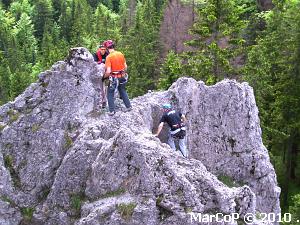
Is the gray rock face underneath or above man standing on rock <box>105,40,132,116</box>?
underneath

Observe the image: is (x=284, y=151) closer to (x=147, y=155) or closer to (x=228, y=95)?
(x=228, y=95)

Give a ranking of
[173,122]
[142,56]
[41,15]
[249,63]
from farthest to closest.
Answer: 1. [41,15]
2. [142,56]
3. [249,63]
4. [173,122]

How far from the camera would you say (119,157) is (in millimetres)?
13109

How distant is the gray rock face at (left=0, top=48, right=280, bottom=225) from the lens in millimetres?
12258

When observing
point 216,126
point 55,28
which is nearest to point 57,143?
point 216,126

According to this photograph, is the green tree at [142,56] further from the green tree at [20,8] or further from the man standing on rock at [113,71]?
the green tree at [20,8]

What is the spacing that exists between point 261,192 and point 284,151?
21.3 meters

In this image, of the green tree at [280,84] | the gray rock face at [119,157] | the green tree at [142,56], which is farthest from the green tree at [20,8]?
the gray rock face at [119,157]

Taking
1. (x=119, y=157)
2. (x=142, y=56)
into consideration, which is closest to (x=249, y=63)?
(x=142, y=56)

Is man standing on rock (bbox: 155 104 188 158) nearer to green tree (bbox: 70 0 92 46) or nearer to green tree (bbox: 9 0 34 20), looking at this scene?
green tree (bbox: 70 0 92 46)

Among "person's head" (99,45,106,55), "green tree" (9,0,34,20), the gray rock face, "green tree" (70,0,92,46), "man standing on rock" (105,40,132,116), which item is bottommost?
the gray rock face

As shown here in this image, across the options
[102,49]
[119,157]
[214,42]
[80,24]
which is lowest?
[119,157]

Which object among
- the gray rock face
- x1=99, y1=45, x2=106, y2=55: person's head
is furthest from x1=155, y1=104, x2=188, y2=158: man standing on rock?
x1=99, y1=45, x2=106, y2=55: person's head

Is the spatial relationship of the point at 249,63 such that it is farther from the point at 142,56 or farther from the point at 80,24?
the point at 80,24
